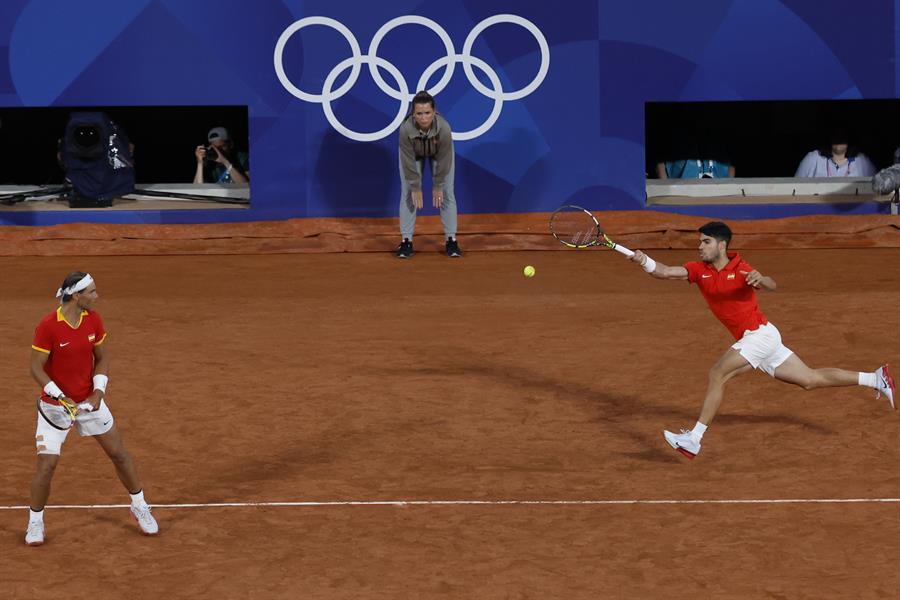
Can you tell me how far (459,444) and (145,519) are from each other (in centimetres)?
295

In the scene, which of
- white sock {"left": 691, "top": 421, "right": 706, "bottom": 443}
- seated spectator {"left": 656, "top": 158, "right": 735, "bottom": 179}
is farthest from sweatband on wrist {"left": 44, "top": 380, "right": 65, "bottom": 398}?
seated spectator {"left": 656, "top": 158, "right": 735, "bottom": 179}

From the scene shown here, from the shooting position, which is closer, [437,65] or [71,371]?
Answer: [71,371]

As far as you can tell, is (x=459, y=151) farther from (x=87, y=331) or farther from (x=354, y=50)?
(x=87, y=331)

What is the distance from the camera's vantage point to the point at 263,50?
66.9 ft

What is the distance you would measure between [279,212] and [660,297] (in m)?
6.25

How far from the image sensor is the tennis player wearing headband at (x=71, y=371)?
908 cm

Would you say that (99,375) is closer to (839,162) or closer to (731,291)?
(731,291)

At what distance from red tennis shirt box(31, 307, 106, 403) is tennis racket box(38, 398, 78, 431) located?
0.05 meters

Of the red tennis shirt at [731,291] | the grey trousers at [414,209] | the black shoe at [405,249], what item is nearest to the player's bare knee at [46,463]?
the red tennis shirt at [731,291]

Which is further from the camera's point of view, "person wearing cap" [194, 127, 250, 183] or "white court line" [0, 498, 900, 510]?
"person wearing cap" [194, 127, 250, 183]

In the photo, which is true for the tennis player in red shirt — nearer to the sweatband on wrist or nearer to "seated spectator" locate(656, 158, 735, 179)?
the sweatband on wrist

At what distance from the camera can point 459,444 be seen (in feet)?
38.0

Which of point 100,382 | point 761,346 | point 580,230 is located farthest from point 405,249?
point 100,382

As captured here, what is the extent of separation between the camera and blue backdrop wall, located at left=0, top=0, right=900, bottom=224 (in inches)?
802
